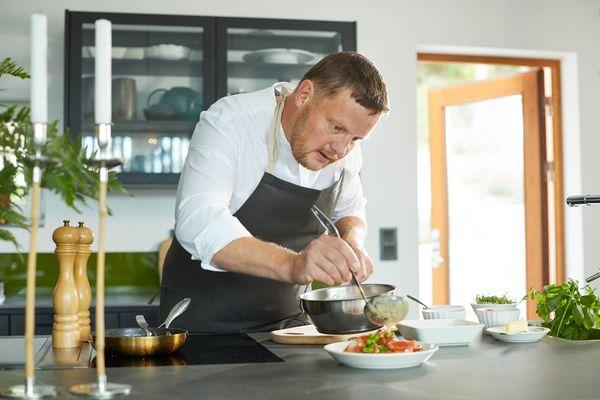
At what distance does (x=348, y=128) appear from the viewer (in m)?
2.47

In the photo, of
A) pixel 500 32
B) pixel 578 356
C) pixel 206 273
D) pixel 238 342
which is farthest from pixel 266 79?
pixel 578 356

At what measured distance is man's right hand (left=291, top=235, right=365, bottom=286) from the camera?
212 cm

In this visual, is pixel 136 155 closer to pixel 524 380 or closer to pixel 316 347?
pixel 316 347

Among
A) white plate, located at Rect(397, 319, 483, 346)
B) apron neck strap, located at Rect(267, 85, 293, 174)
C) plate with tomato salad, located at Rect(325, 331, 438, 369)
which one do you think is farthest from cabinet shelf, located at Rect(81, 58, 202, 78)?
plate with tomato salad, located at Rect(325, 331, 438, 369)

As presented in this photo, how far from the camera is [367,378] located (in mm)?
1667

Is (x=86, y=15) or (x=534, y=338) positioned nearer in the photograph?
(x=534, y=338)

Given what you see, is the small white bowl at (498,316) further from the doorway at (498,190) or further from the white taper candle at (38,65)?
the doorway at (498,190)

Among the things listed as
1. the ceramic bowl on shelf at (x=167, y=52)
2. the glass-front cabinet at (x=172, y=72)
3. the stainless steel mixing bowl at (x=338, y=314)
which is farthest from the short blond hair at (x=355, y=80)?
the ceramic bowl on shelf at (x=167, y=52)

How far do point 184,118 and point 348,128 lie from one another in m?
1.87

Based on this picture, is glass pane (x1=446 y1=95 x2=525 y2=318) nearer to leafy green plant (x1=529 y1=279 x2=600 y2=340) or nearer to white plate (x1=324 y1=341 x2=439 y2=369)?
leafy green plant (x1=529 y1=279 x2=600 y2=340)

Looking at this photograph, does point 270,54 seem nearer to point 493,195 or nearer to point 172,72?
point 172,72

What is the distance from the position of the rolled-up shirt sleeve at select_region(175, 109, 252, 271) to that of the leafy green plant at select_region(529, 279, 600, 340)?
2.88 feet

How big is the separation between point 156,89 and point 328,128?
189 cm

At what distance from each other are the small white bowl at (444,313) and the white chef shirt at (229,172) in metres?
0.55
